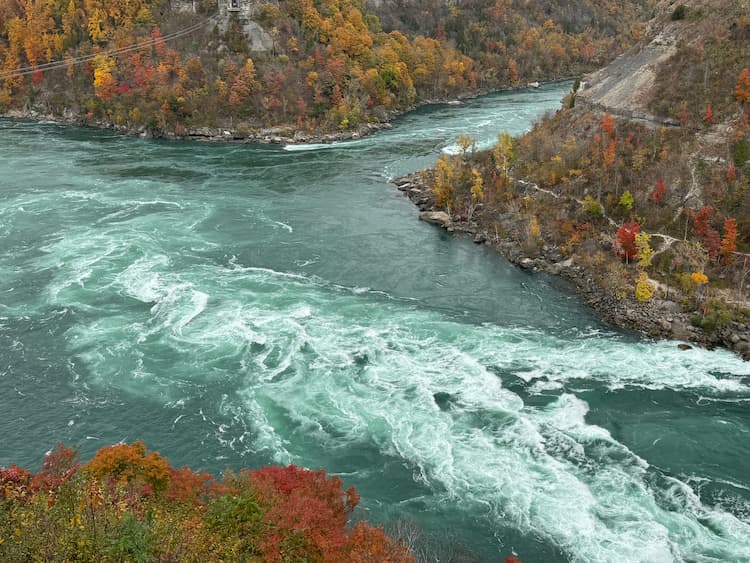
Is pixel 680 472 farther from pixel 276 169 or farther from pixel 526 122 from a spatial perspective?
pixel 526 122

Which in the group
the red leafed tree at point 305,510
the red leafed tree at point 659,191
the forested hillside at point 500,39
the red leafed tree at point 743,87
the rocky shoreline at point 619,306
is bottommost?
the rocky shoreline at point 619,306

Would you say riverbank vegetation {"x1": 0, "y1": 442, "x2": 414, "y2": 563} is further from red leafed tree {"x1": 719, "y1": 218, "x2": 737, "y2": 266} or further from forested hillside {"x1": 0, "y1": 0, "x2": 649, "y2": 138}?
forested hillside {"x1": 0, "y1": 0, "x2": 649, "y2": 138}

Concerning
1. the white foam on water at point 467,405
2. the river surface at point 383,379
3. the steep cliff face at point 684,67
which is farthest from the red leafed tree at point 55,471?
the steep cliff face at point 684,67

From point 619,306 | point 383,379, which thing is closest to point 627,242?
point 619,306

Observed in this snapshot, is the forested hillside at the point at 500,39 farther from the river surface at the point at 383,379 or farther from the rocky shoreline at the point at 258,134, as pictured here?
the river surface at the point at 383,379

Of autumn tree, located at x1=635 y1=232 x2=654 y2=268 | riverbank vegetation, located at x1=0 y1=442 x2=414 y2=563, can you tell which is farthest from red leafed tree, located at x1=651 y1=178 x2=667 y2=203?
riverbank vegetation, located at x1=0 y1=442 x2=414 y2=563
